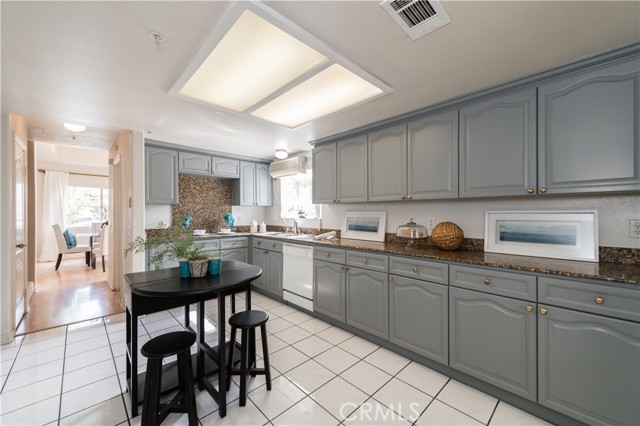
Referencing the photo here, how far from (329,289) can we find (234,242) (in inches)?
75.7

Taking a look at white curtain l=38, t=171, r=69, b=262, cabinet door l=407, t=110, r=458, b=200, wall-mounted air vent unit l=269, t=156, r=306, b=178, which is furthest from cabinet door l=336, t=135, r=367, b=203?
white curtain l=38, t=171, r=69, b=262

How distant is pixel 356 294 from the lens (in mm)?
2686

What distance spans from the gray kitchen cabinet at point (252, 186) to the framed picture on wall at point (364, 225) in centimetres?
187

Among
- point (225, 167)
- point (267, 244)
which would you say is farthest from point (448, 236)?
point (225, 167)

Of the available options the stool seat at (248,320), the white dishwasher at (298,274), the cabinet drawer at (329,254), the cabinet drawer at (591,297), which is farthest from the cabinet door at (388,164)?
the stool seat at (248,320)

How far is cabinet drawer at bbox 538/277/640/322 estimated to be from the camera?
1346 mm

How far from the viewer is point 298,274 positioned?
3377 mm

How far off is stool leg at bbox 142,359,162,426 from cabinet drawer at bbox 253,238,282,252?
2292mm

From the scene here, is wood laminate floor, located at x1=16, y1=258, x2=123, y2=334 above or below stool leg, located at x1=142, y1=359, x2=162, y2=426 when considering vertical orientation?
below

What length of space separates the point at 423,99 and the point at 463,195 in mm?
925

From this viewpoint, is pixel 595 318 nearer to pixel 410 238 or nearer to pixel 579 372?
pixel 579 372

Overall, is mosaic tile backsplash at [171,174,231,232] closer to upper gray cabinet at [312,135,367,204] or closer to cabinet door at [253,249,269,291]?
cabinet door at [253,249,269,291]

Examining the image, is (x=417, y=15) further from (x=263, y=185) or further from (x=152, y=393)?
(x=263, y=185)

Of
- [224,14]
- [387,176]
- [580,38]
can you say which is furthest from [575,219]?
[224,14]
